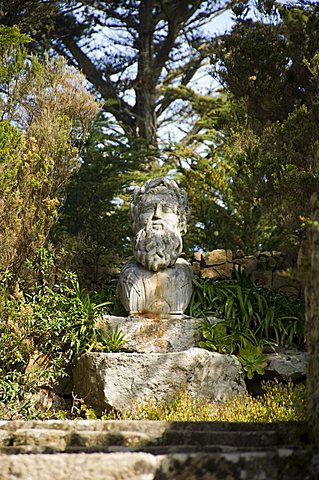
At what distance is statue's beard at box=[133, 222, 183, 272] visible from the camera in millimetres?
7809

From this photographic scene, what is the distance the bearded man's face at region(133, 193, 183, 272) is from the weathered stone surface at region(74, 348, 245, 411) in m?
1.18

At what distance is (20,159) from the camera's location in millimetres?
8312

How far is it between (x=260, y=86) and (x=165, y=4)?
6173mm

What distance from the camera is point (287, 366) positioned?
7.54 metres

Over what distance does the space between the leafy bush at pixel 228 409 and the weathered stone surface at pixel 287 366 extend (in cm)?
37

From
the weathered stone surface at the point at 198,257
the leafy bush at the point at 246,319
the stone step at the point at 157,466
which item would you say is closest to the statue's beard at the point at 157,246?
the leafy bush at the point at 246,319

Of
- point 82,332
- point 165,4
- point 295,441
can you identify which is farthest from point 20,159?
point 165,4

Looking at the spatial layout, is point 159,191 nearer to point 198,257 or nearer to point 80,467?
point 198,257

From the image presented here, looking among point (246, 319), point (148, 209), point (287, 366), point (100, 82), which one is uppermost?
point (100, 82)

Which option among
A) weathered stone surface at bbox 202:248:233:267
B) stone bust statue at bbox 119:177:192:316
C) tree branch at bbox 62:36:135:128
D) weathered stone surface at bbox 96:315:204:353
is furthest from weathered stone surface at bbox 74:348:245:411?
tree branch at bbox 62:36:135:128

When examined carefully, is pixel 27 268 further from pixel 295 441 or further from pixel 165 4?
pixel 165 4

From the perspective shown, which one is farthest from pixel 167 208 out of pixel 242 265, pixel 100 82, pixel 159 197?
pixel 100 82

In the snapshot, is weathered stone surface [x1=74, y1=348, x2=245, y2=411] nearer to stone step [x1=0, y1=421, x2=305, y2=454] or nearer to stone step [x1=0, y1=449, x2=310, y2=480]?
stone step [x1=0, y1=421, x2=305, y2=454]

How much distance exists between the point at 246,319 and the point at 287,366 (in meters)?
0.76
